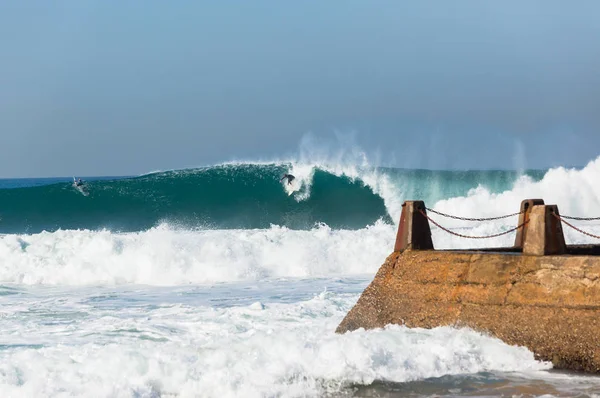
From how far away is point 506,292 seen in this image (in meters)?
8.64

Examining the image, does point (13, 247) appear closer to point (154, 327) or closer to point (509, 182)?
point (154, 327)

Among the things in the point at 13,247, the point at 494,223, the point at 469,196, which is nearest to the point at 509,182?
the point at 469,196

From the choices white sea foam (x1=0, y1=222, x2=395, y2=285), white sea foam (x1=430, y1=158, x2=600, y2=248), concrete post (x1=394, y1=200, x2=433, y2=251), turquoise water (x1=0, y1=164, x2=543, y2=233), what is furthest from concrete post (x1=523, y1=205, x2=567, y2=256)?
white sea foam (x1=430, y1=158, x2=600, y2=248)

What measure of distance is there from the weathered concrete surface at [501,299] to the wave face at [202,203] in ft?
72.3

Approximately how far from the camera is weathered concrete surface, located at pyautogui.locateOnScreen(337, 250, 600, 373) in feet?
26.6

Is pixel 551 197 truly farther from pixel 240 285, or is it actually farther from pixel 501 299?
pixel 501 299

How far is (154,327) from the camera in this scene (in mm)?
11484

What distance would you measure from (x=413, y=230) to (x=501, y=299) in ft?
4.57

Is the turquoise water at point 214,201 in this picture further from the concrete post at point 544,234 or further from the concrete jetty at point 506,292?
the concrete post at point 544,234

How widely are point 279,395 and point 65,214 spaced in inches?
1139

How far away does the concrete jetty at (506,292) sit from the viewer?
812 centimetres

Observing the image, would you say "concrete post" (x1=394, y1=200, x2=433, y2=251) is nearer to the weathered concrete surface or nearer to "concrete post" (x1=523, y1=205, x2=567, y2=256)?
the weathered concrete surface

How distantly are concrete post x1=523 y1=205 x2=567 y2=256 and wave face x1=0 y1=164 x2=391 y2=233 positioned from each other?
22784mm

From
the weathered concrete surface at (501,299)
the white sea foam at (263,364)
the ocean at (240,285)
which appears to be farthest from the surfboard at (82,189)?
the weathered concrete surface at (501,299)
